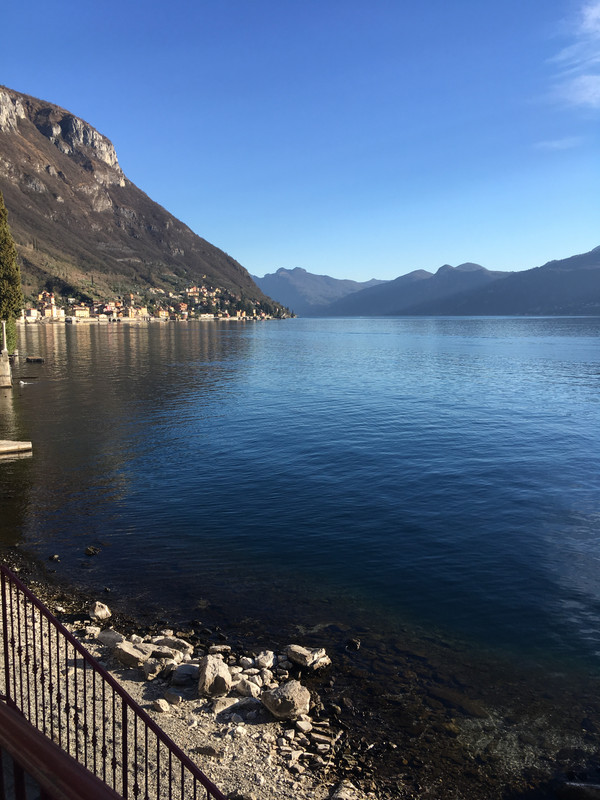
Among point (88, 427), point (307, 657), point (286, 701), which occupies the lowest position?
point (307, 657)

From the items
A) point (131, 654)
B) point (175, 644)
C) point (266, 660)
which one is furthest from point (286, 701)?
point (131, 654)

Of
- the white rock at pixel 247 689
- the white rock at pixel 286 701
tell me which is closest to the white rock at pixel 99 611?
the white rock at pixel 247 689

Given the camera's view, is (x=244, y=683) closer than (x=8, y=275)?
Yes

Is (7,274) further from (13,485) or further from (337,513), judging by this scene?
(337,513)

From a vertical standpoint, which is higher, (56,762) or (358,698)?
(56,762)

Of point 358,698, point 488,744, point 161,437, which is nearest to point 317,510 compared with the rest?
point 358,698

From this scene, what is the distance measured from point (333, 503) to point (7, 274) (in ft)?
149

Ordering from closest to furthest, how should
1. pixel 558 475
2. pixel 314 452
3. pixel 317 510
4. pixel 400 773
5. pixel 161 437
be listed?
1. pixel 400 773
2. pixel 317 510
3. pixel 558 475
4. pixel 314 452
5. pixel 161 437

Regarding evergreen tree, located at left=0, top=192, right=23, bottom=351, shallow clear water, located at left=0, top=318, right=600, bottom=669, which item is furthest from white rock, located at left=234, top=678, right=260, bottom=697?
evergreen tree, located at left=0, top=192, right=23, bottom=351

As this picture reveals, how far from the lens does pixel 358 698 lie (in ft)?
39.2

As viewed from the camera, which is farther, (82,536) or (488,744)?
(82,536)

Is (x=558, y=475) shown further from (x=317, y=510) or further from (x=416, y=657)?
(x=416, y=657)

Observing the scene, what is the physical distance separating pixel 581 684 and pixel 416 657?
3701 mm

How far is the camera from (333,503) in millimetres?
24375
